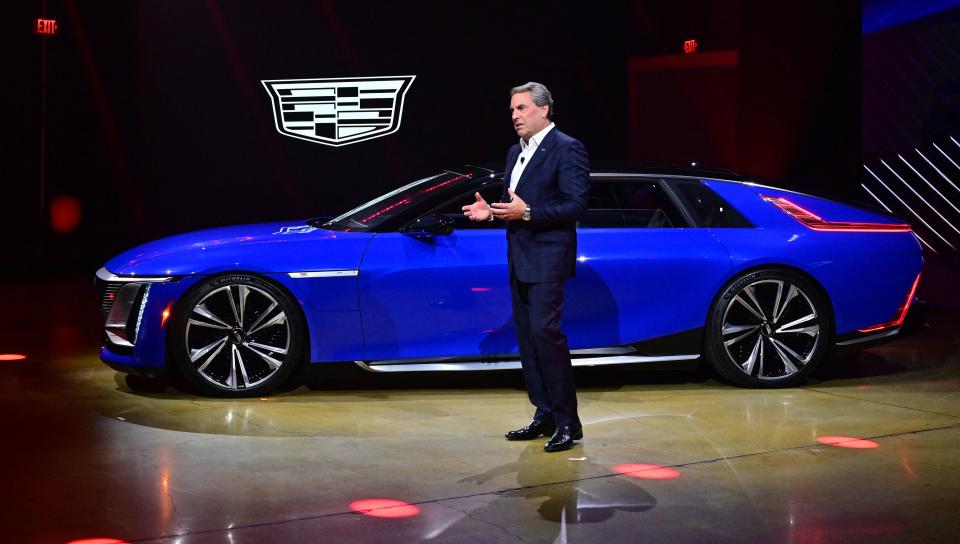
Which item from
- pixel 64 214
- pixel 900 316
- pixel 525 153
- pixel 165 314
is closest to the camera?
pixel 525 153

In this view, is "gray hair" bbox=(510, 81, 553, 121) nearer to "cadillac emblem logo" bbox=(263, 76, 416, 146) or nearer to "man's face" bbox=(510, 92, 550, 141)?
"man's face" bbox=(510, 92, 550, 141)

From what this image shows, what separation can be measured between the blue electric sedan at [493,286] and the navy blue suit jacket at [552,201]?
121 cm

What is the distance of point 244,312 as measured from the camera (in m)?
6.45

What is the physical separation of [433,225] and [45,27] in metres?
8.27

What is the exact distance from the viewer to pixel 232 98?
44.0 ft

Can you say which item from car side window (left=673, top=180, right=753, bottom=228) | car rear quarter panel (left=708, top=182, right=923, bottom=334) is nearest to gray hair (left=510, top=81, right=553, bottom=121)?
car side window (left=673, top=180, right=753, bottom=228)

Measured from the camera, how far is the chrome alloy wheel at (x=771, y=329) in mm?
6812

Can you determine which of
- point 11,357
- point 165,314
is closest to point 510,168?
point 165,314

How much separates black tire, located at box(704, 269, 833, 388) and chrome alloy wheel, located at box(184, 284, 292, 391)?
244cm

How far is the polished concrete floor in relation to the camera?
165 inches

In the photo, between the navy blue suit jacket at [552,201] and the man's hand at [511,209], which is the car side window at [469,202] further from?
the man's hand at [511,209]

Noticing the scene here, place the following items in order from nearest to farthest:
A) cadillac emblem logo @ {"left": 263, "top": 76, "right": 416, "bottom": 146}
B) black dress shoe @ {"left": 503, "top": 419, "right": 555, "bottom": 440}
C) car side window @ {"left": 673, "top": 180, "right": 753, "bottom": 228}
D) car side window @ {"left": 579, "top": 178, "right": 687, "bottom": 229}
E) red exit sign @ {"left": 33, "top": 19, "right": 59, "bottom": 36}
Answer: black dress shoe @ {"left": 503, "top": 419, "right": 555, "bottom": 440}
car side window @ {"left": 579, "top": 178, "right": 687, "bottom": 229}
car side window @ {"left": 673, "top": 180, "right": 753, "bottom": 228}
red exit sign @ {"left": 33, "top": 19, "right": 59, "bottom": 36}
cadillac emblem logo @ {"left": 263, "top": 76, "right": 416, "bottom": 146}

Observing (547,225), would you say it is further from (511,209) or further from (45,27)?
(45,27)

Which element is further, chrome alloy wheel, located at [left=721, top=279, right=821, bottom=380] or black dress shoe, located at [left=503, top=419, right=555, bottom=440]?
chrome alloy wheel, located at [left=721, top=279, right=821, bottom=380]
